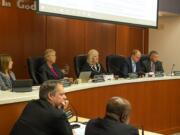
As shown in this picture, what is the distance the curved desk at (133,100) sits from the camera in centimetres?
265

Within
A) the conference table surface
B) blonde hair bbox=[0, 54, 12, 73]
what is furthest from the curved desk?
blonde hair bbox=[0, 54, 12, 73]

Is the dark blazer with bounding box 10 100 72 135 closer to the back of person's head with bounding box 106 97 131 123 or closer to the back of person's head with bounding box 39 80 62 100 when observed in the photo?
the back of person's head with bounding box 39 80 62 100

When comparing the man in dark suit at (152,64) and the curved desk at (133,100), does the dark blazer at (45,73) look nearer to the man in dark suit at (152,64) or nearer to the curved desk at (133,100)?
the curved desk at (133,100)

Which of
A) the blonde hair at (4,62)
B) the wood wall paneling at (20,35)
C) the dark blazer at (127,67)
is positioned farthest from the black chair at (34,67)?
the dark blazer at (127,67)

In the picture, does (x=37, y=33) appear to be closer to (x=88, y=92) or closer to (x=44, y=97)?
(x=88, y=92)

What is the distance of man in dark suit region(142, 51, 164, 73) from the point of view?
6352 millimetres

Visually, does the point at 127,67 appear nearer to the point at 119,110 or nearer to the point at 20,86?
the point at 20,86

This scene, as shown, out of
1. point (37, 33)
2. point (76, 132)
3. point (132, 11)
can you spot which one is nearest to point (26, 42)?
point (37, 33)

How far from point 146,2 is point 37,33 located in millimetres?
2045

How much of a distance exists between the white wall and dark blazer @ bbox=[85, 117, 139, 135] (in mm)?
6966

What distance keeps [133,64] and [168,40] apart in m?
3.17

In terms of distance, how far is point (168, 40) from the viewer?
8898mm

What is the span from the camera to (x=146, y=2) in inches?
244

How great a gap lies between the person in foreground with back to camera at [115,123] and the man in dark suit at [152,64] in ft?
14.2
